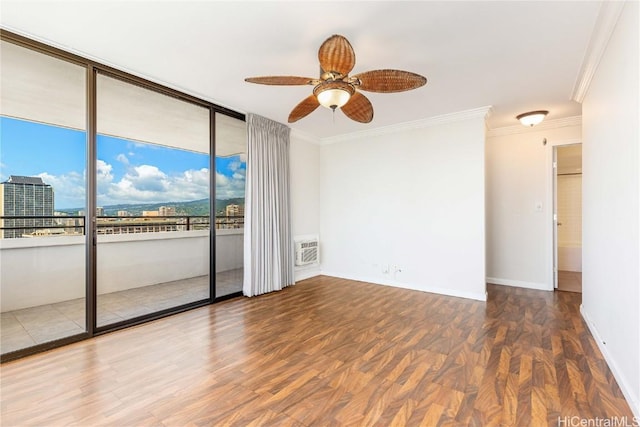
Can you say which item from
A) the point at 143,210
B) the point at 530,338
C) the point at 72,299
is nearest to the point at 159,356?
the point at 72,299

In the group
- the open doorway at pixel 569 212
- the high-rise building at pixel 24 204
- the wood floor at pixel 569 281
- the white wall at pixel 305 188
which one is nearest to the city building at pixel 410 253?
the wood floor at pixel 569 281

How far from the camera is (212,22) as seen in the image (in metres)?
2.15

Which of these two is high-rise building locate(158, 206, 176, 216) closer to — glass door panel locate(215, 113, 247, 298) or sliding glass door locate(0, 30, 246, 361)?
sliding glass door locate(0, 30, 246, 361)

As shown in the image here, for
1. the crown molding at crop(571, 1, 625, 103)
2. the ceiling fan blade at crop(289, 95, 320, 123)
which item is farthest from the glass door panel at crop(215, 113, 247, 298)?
the crown molding at crop(571, 1, 625, 103)

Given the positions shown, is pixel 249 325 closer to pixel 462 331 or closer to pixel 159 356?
pixel 159 356

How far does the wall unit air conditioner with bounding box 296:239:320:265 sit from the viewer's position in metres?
4.94

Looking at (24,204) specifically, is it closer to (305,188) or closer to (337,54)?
(337,54)

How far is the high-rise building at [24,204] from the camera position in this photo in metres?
2.33

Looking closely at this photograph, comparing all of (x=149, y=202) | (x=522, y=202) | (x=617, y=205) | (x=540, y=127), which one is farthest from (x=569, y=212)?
(x=149, y=202)

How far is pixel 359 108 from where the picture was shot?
8.84 feet

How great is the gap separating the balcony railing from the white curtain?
1.05 ft

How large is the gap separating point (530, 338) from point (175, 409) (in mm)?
2918

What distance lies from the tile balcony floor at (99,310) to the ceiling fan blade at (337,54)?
2959 millimetres

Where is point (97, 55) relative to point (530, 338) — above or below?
above
